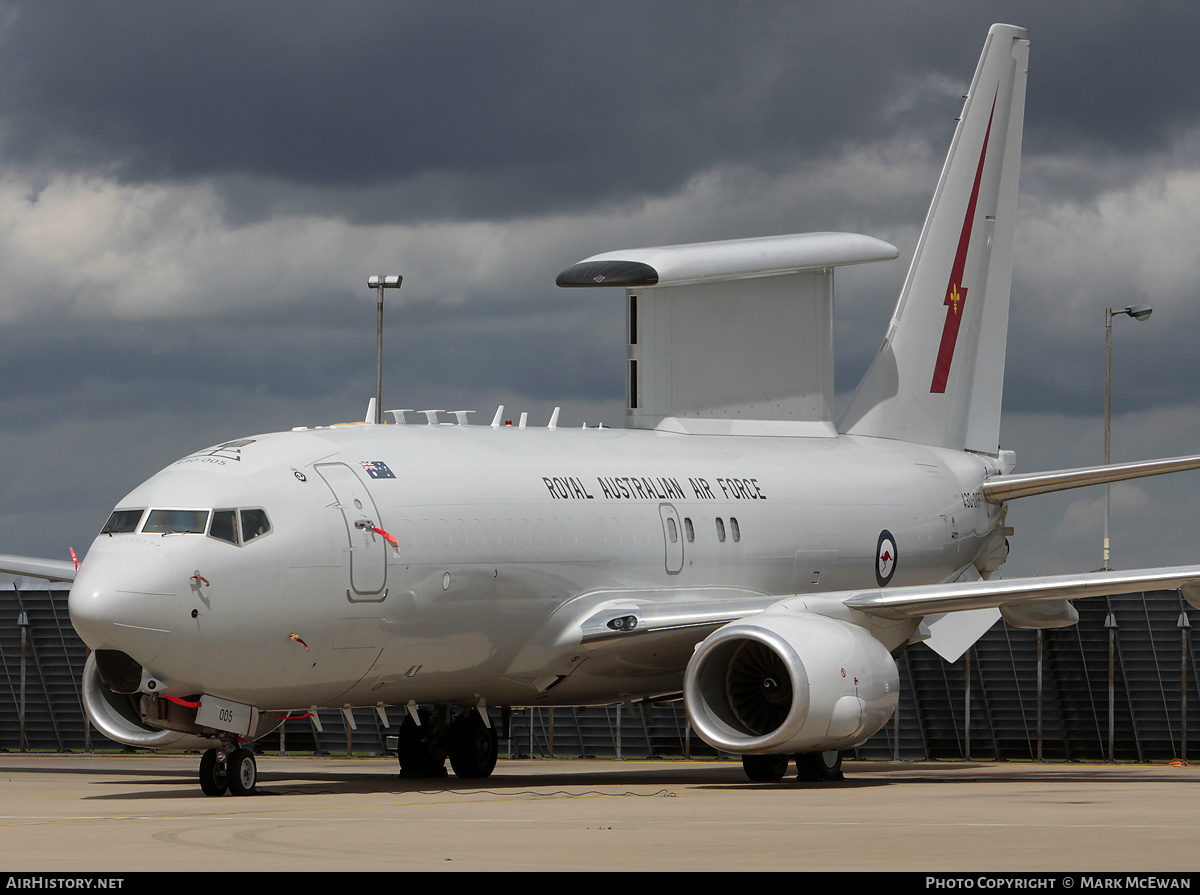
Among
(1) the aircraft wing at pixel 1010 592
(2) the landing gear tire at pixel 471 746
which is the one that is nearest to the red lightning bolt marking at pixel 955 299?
(1) the aircraft wing at pixel 1010 592

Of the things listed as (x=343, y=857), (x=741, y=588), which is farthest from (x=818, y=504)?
(x=343, y=857)

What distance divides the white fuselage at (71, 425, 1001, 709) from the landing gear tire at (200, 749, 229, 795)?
73 cm

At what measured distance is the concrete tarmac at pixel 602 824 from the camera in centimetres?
1265

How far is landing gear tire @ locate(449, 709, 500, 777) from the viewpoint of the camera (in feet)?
81.9

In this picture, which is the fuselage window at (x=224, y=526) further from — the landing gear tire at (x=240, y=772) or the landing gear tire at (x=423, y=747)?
the landing gear tire at (x=423, y=747)

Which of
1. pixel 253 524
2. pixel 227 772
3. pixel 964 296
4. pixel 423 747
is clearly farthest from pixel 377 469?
pixel 964 296

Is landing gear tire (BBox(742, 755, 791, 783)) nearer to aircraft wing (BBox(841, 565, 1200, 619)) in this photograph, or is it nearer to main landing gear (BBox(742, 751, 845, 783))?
main landing gear (BBox(742, 751, 845, 783))

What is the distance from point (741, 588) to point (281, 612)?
29.2 ft

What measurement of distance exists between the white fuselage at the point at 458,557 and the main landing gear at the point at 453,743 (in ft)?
3.08

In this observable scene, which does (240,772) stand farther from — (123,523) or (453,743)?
(453,743)

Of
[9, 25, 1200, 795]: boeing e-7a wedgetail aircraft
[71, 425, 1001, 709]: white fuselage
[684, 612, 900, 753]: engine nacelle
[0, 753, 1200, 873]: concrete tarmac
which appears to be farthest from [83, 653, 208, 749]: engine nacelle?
[684, 612, 900, 753]: engine nacelle

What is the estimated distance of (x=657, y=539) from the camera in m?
25.4

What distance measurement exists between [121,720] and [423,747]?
4118mm

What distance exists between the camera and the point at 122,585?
19.0m
